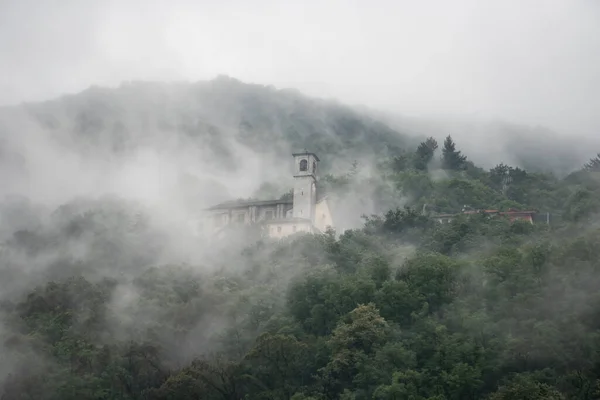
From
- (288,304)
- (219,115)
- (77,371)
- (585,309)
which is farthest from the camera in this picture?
(219,115)

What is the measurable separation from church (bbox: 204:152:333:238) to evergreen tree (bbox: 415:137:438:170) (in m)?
19.3

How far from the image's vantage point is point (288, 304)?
4019 cm

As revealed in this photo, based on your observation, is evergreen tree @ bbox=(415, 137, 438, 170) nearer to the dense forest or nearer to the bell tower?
the dense forest

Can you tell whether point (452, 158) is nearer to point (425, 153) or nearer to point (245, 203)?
point (425, 153)

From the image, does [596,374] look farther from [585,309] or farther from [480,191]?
[480,191]

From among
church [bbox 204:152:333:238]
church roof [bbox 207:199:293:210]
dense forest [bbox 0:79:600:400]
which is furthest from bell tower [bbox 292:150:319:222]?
dense forest [bbox 0:79:600:400]

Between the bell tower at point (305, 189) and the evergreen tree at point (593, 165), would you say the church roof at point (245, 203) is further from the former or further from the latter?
the evergreen tree at point (593, 165)

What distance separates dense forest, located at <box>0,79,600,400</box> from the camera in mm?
32312

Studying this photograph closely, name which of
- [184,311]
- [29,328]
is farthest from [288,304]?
[29,328]

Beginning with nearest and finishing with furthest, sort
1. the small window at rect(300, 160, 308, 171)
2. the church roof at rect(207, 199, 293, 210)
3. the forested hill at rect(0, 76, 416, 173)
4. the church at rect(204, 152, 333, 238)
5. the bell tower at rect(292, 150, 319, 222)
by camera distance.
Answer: the church at rect(204, 152, 333, 238)
the bell tower at rect(292, 150, 319, 222)
the small window at rect(300, 160, 308, 171)
the church roof at rect(207, 199, 293, 210)
the forested hill at rect(0, 76, 416, 173)

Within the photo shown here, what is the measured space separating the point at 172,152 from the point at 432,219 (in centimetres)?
3007

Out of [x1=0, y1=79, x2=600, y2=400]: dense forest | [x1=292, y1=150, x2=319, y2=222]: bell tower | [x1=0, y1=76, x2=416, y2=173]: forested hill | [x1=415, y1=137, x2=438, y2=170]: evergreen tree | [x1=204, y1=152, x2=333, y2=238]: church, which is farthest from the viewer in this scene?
[x1=0, y1=76, x2=416, y2=173]: forested hill

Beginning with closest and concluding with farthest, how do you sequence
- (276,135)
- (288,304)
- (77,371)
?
(77,371), (288,304), (276,135)

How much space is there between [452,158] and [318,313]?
42062 mm
